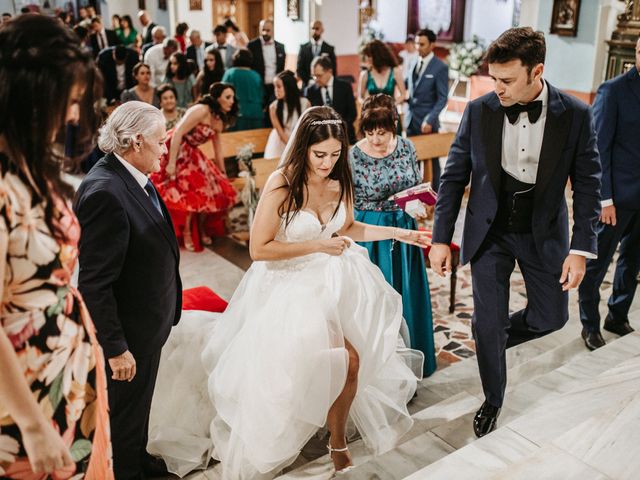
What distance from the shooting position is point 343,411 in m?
2.83

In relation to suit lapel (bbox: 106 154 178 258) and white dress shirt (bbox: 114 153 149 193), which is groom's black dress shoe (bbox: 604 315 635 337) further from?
white dress shirt (bbox: 114 153 149 193)

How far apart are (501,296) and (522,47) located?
1067 mm

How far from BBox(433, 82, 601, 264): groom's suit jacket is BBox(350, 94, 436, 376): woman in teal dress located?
61cm

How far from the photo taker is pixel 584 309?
3.90m

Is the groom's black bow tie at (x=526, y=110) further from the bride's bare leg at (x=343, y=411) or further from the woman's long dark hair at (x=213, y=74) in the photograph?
the woman's long dark hair at (x=213, y=74)

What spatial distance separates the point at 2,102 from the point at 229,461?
1896 millimetres

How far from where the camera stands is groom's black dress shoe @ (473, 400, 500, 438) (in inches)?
117

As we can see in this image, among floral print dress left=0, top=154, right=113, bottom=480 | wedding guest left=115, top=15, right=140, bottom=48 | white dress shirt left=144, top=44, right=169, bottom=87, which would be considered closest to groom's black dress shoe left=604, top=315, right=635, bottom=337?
floral print dress left=0, top=154, right=113, bottom=480

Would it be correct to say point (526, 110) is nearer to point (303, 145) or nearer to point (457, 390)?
point (303, 145)

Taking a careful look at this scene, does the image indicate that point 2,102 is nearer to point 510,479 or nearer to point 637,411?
point 510,479

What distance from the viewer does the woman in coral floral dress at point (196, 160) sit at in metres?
5.55

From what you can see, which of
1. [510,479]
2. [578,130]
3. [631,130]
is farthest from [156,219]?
[631,130]

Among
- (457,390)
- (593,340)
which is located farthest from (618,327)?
(457,390)

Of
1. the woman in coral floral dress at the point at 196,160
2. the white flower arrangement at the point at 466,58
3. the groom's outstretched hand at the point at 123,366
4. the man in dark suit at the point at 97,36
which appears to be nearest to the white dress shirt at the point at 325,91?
the woman in coral floral dress at the point at 196,160
